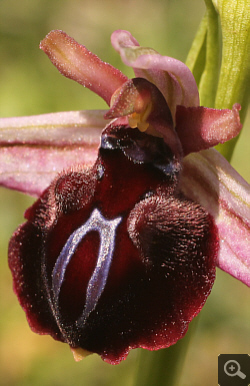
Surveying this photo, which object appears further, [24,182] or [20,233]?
[24,182]

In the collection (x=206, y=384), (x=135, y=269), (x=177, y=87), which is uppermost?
(x=177, y=87)

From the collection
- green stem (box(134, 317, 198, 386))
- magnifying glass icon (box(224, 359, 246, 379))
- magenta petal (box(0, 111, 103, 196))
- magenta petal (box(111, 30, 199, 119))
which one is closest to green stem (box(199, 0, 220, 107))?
magenta petal (box(111, 30, 199, 119))

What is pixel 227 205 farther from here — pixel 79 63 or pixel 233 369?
pixel 233 369

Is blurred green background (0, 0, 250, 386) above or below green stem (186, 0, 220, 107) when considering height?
below

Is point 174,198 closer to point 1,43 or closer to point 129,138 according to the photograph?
point 129,138

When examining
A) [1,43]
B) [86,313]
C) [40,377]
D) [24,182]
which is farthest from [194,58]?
[1,43]

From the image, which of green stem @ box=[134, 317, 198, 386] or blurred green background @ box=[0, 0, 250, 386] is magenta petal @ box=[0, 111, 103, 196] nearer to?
green stem @ box=[134, 317, 198, 386]

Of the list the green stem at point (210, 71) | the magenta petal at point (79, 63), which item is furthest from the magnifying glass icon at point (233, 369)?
the magenta petal at point (79, 63)

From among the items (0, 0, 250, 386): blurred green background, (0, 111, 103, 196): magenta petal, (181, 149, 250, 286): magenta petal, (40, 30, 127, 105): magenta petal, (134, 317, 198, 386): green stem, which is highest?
(40, 30, 127, 105): magenta petal
